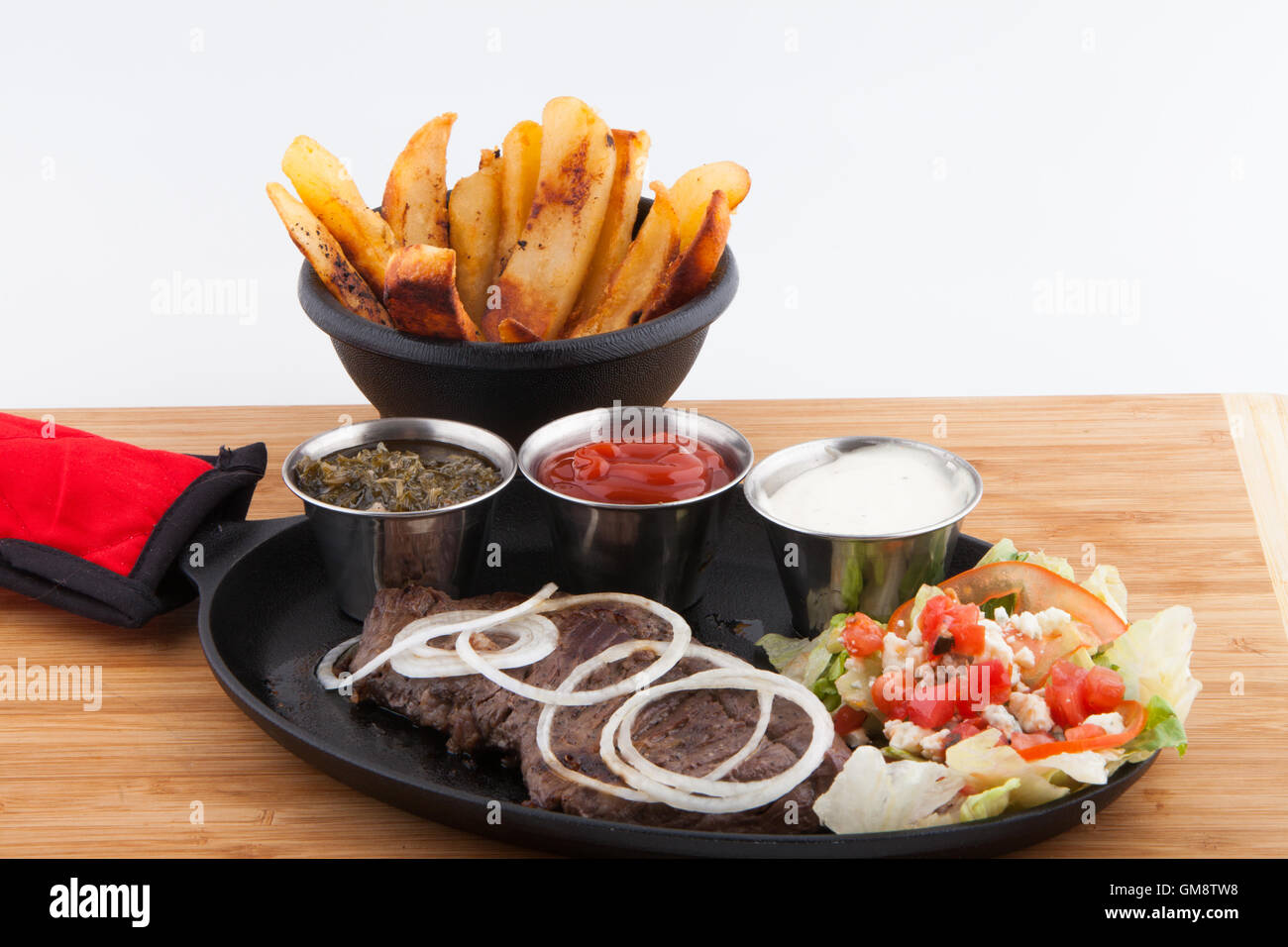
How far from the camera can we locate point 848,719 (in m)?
3.62

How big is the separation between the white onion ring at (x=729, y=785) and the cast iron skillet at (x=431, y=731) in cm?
10

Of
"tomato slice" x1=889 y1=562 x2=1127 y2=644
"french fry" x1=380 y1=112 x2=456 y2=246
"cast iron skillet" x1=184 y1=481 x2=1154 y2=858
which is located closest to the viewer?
"cast iron skillet" x1=184 y1=481 x2=1154 y2=858

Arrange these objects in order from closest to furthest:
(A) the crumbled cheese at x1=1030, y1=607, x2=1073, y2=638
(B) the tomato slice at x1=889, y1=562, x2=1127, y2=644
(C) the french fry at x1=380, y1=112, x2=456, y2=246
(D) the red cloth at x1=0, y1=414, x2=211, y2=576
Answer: (A) the crumbled cheese at x1=1030, y1=607, x2=1073, y2=638, (B) the tomato slice at x1=889, y1=562, x2=1127, y2=644, (D) the red cloth at x1=0, y1=414, x2=211, y2=576, (C) the french fry at x1=380, y1=112, x2=456, y2=246

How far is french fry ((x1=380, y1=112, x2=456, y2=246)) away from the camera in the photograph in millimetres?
4891

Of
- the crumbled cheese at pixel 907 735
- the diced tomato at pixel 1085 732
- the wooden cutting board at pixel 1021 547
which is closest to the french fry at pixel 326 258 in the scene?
the wooden cutting board at pixel 1021 547

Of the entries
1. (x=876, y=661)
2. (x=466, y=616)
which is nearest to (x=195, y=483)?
(x=466, y=616)

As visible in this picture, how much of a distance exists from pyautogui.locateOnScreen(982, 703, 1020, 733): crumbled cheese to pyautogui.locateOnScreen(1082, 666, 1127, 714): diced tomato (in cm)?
20

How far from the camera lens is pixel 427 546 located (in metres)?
4.17

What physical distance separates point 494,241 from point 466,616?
1.62m

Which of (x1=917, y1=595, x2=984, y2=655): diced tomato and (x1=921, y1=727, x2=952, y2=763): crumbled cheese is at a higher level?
(x1=917, y1=595, x2=984, y2=655): diced tomato

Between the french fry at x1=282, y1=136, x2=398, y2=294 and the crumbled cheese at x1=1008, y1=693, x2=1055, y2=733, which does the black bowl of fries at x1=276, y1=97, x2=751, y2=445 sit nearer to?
the french fry at x1=282, y1=136, x2=398, y2=294

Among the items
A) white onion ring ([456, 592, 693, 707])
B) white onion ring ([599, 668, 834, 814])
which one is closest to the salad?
white onion ring ([599, 668, 834, 814])

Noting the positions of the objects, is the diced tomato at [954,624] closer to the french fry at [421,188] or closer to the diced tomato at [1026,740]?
the diced tomato at [1026,740]

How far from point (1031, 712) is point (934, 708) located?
228 mm
